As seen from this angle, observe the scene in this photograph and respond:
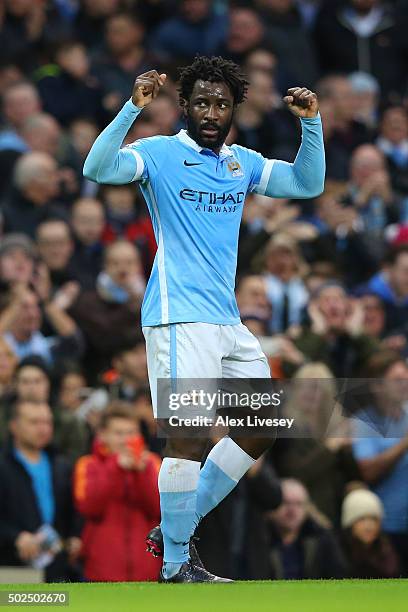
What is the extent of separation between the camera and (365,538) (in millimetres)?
10461

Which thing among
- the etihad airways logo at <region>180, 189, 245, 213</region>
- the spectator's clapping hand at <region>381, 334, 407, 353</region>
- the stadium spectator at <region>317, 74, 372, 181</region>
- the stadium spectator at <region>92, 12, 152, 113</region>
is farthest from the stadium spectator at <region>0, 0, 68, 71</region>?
the etihad airways logo at <region>180, 189, 245, 213</region>

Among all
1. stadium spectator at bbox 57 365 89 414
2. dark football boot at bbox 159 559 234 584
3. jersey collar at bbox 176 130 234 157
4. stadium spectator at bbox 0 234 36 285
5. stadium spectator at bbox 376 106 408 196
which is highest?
stadium spectator at bbox 376 106 408 196

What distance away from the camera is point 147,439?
34.5 feet

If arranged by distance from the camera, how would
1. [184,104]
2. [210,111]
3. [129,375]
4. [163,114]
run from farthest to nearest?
[163,114] → [129,375] → [184,104] → [210,111]

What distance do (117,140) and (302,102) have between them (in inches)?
37.8

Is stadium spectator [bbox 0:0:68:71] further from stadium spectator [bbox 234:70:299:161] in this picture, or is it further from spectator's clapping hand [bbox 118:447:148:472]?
spectator's clapping hand [bbox 118:447:148:472]

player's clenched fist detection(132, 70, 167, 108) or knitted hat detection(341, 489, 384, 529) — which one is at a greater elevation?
player's clenched fist detection(132, 70, 167, 108)

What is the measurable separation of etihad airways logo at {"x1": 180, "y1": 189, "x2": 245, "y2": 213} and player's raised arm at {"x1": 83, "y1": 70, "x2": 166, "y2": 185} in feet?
1.13

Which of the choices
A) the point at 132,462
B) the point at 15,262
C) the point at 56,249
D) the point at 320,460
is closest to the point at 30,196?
the point at 56,249

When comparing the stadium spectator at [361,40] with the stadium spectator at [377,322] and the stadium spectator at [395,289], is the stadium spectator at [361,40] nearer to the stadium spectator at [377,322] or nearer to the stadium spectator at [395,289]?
the stadium spectator at [395,289]

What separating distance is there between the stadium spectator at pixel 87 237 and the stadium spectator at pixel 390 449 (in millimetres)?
2715

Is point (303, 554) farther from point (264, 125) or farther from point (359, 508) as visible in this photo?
point (264, 125)

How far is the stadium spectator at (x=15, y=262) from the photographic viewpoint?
39.2 feet

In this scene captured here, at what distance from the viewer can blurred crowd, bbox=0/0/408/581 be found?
984 centimetres
